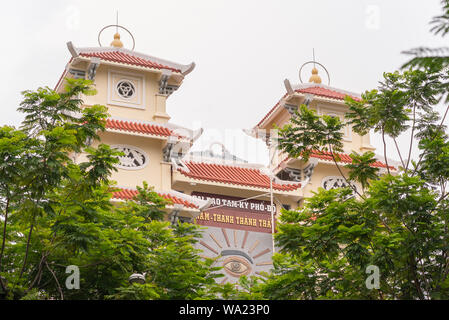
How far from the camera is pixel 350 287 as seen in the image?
15164 mm

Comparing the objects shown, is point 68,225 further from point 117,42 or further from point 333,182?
point 333,182

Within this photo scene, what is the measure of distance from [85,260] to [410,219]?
7.14 meters

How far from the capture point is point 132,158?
25625 millimetres

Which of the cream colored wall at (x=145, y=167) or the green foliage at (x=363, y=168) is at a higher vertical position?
the cream colored wall at (x=145, y=167)

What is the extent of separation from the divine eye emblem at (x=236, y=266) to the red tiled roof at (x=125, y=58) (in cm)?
764

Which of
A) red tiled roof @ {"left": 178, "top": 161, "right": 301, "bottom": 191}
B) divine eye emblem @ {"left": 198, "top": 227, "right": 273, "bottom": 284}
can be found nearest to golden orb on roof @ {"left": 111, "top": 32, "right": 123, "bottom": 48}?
red tiled roof @ {"left": 178, "top": 161, "right": 301, "bottom": 191}

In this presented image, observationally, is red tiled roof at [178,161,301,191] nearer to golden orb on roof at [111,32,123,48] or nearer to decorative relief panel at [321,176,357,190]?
decorative relief panel at [321,176,357,190]

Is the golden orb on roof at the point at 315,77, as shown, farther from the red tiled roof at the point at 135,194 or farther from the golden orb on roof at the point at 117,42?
the red tiled roof at the point at 135,194

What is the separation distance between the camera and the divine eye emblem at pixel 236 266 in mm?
25078

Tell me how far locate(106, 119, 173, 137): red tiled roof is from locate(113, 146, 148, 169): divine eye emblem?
31.7 inches

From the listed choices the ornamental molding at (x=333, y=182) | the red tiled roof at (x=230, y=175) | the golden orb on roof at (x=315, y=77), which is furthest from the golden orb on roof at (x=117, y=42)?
the ornamental molding at (x=333, y=182)

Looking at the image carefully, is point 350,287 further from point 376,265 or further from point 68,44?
point 68,44

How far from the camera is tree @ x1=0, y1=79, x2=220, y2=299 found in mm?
14484
